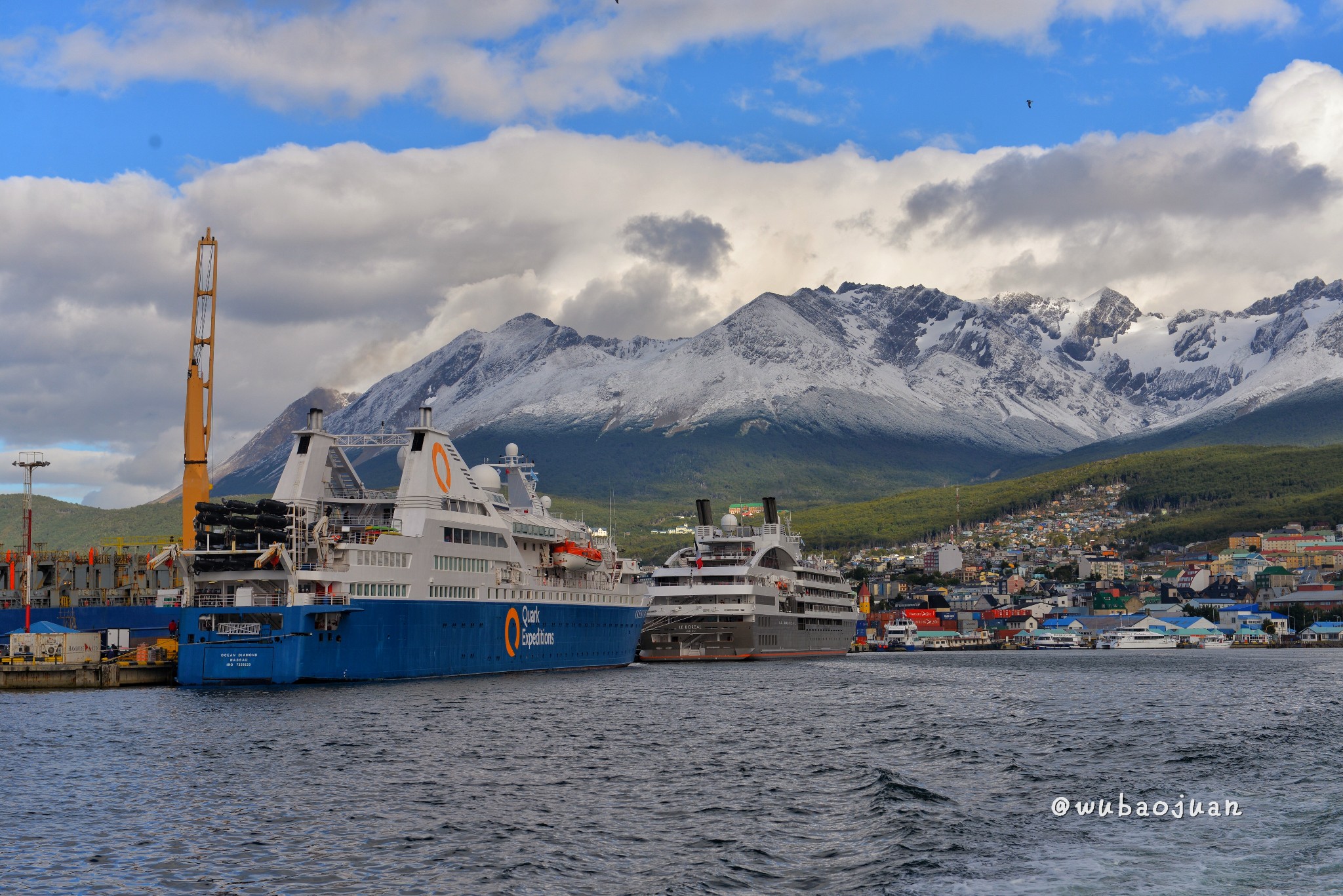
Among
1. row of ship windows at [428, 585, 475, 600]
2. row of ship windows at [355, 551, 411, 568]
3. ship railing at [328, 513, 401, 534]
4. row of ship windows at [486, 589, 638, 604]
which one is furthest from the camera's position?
row of ship windows at [486, 589, 638, 604]

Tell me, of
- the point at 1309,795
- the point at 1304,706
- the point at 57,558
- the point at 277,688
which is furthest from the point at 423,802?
the point at 57,558

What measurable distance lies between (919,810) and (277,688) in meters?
42.8

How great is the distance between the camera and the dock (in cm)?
7138

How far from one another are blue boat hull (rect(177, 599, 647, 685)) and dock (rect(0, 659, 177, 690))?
283 centimetres

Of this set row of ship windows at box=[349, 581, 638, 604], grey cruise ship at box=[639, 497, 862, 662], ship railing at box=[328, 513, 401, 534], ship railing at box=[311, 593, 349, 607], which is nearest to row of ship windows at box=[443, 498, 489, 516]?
ship railing at box=[328, 513, 401, 534]

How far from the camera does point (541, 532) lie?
9219cm

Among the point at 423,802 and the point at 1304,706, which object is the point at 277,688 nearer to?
the point at 423,802

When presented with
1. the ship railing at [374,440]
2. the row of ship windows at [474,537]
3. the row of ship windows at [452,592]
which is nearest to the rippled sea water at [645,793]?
the row of ship windows at [452,592]

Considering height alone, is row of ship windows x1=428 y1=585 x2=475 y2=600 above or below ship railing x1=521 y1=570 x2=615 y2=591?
below

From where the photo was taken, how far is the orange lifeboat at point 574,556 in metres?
94.0

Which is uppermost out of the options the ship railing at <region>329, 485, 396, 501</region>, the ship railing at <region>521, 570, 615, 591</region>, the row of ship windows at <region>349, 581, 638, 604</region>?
the ship railing at <region>329, 485, 396, 501</region>

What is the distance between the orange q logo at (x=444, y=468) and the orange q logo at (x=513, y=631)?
945cm

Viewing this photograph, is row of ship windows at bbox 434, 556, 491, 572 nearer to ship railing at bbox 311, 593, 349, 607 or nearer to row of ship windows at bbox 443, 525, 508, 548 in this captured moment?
row of ship windows at bbox 443, 525, 508, 548

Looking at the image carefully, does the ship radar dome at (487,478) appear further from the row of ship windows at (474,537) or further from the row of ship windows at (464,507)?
the row of ship windows at (474,537)
